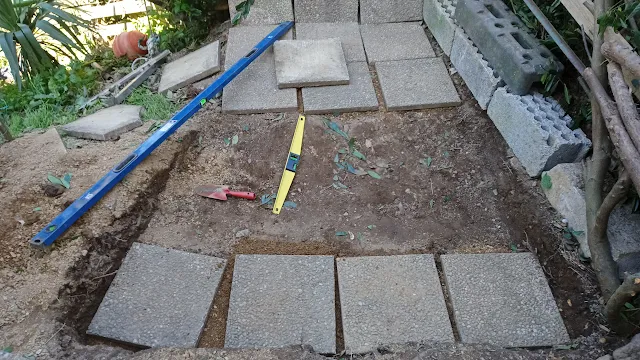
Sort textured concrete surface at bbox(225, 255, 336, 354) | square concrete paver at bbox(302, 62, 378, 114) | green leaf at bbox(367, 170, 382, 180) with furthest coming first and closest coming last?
square concrete paver at bbox(302, 62, 378, 114) < green leaf at bbox(367, 170, 382, 180) < textured concrete surface at bbox(225, 255, 336, 354)

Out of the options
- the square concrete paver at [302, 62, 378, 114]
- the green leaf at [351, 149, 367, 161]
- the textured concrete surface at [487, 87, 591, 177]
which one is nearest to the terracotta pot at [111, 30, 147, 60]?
the square concrete paver at [302, 62, 378, 114]

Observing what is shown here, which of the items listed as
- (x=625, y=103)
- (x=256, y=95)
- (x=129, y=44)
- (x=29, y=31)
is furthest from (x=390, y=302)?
(x=29, y=31)

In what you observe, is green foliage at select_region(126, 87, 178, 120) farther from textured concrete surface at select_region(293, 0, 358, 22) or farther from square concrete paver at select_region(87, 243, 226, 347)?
textured concrete surface at select_region(293, 0, 358, 22)

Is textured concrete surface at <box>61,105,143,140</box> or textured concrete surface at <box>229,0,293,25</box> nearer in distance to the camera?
textured concrete surface at <box>61,105,143,140</box>

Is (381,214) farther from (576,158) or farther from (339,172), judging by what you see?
(576,158)

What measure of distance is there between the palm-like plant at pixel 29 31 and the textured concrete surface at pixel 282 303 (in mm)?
2378

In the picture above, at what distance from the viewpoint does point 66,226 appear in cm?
226

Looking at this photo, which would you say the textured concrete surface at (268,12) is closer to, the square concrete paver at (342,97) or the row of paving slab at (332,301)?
the square concrete paver at (342,97)

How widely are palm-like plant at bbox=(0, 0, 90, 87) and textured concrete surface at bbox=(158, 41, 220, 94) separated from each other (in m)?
0.84

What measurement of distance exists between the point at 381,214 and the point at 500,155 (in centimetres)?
81

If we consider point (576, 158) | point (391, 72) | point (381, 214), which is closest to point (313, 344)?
point (381, 214)

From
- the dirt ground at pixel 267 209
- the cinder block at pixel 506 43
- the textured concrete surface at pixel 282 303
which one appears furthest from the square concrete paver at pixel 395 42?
the textured concrete surface at pixel 282 303

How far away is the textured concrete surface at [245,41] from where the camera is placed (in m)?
3.42

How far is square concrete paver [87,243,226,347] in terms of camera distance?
205 centimetres
